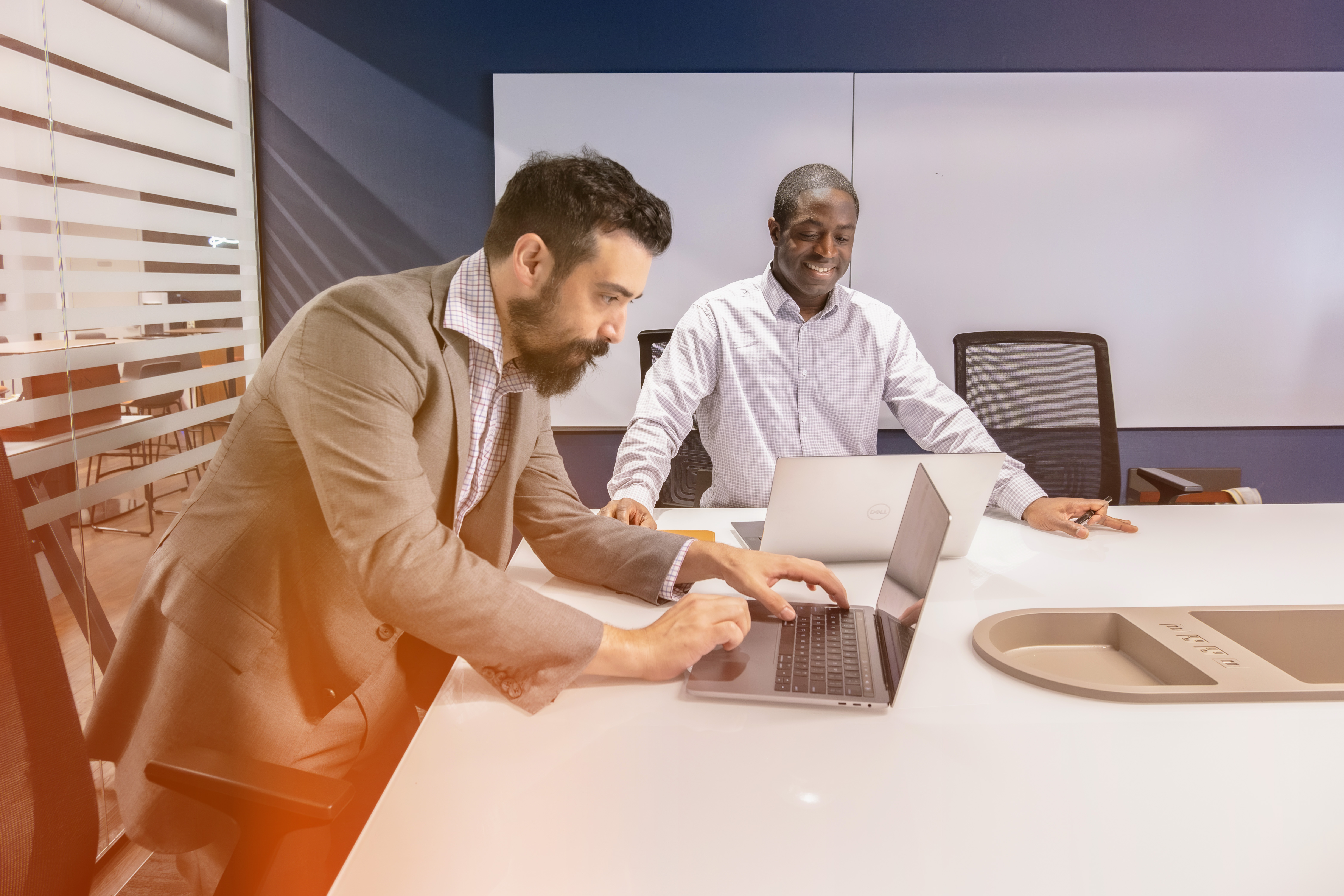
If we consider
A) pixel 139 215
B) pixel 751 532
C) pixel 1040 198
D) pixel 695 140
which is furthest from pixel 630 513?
pixel 1040 198

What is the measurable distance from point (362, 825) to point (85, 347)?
1.38m

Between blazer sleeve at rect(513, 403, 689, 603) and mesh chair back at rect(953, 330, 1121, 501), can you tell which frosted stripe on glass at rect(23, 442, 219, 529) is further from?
mesh chair back at rect(953, 330, 1121, 501)

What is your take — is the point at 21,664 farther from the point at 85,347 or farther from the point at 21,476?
the point at 85,347

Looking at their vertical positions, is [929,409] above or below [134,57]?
below

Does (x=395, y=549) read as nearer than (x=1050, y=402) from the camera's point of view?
Yes

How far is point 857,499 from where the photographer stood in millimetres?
1426

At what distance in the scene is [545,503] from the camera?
148cm

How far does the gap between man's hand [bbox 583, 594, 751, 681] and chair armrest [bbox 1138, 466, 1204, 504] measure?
Answer: 5.84 ft

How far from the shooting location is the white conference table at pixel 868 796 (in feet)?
2.27

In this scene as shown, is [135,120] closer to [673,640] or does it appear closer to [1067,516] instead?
[673,640]

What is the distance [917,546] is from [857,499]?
317 millimetres

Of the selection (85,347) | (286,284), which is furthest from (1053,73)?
(85,347)

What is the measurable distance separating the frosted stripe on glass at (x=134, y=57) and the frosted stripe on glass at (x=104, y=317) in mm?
599

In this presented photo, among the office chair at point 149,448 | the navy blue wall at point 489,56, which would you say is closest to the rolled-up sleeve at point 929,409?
the navy blue wall at point 489,56
